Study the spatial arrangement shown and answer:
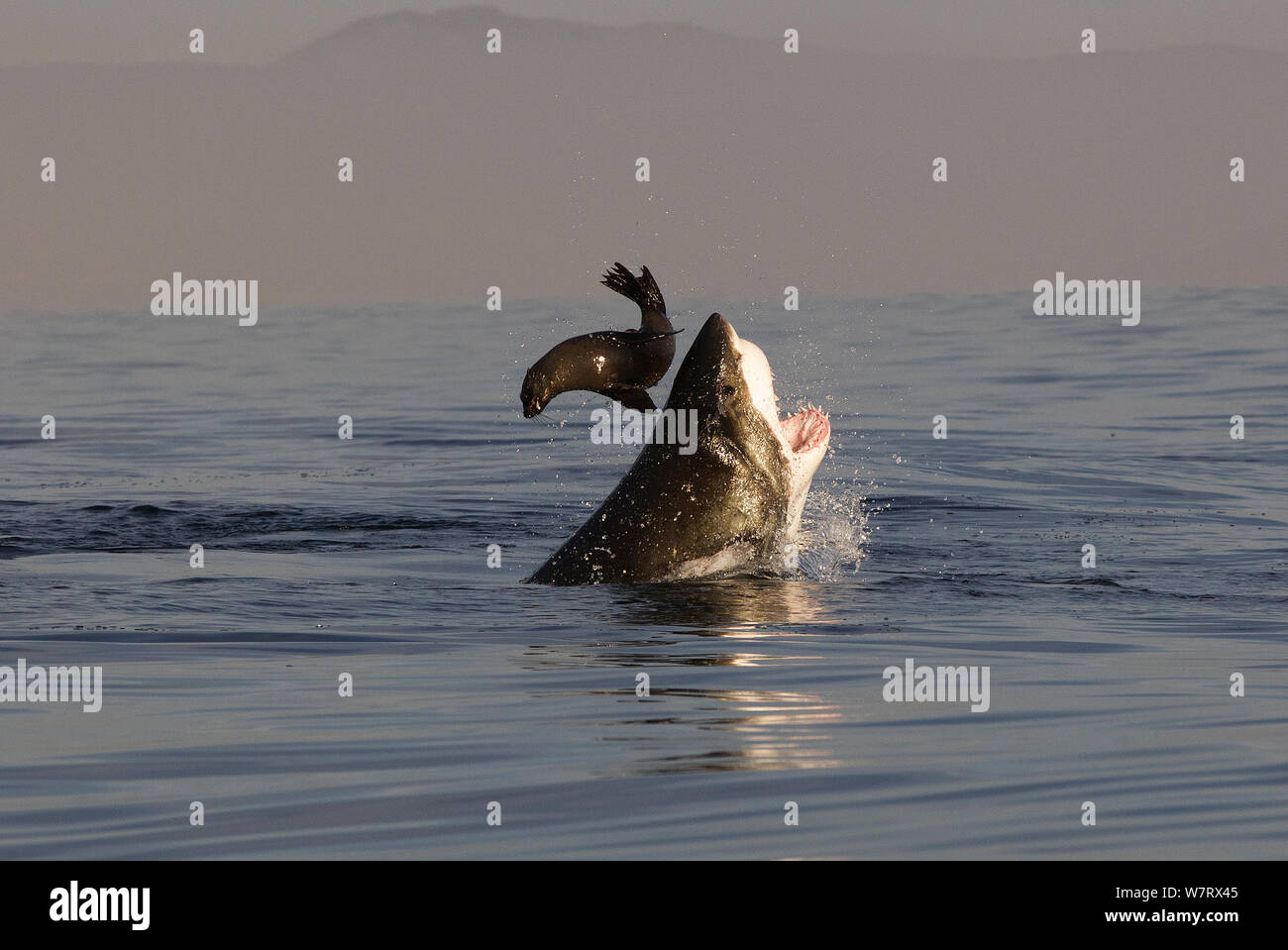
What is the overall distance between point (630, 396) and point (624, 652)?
7.04ft

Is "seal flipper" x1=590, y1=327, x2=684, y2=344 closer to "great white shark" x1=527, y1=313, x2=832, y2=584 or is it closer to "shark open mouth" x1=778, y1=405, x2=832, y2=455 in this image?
"great white shark" x1=527, y1=313, x2=832, y2=584

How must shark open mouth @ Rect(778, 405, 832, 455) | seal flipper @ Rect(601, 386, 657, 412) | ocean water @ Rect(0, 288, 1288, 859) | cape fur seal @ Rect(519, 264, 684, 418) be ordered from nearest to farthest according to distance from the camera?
ocean water @ Rect(0, 288, 1288, 859), cape fur seal @ Rect(519, 264, 684, 418), seal flipper @ Rect(601, 386, 657, 412), shark open mouth @ Rect(778, 405, 832, 455)

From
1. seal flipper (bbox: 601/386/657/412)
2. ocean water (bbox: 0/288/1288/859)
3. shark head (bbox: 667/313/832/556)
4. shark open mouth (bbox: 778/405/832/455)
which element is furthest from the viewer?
shark open mouth (bbox: 778/405/832/455)

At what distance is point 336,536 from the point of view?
1722 cm

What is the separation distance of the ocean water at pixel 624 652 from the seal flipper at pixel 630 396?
3.93ft

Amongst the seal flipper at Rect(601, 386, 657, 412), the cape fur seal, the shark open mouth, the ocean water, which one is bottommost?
the ocean water

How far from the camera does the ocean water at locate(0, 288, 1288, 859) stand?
26.7 ft

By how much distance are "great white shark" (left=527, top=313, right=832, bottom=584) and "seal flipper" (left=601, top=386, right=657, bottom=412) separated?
0.79ft

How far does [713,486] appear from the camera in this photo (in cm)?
1334

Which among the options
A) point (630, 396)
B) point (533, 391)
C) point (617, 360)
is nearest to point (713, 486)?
point (630, 396)

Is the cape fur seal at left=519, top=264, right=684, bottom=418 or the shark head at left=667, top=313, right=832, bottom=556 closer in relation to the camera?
the cape fur seal at left=519, top=264, right=684, bottom=418

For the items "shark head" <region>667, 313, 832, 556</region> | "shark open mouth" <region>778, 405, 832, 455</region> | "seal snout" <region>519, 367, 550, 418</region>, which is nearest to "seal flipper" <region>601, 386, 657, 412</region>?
"shark head" <region>667, 313, 832, 556</region>

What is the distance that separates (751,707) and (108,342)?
40.1m

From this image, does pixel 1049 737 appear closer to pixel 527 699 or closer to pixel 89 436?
pixel 527 699
